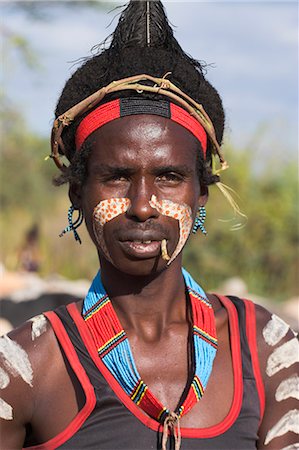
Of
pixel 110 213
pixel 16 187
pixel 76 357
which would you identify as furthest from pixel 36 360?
pixel 16 187

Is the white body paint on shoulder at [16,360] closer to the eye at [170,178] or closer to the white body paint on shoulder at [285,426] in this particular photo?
the eye at [170,178]

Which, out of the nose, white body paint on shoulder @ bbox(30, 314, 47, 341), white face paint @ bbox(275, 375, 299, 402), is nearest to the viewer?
the nose

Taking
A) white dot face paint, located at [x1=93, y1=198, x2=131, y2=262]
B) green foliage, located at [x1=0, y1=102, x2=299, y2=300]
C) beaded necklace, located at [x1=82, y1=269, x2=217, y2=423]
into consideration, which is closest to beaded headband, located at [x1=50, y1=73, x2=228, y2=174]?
white dot face paint, located at [x1=93, y1=198, x2=131, y2=262]

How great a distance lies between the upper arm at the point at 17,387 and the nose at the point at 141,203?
0.51 metres

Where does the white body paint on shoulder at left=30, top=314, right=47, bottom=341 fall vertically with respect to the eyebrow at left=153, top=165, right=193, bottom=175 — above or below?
below

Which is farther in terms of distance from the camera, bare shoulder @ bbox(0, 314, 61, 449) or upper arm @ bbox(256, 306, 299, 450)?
upper arm @ bbox(256, 306, 299, 450)

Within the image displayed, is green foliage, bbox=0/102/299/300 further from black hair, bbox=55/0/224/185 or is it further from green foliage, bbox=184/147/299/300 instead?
black hair, bbox=55/0/224/185

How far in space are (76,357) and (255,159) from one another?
499 inches

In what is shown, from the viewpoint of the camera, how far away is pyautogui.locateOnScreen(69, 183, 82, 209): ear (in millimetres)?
2588

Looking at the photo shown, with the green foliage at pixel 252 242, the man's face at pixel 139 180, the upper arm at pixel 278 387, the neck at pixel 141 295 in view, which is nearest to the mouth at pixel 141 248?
the man's face at pixel 139 180

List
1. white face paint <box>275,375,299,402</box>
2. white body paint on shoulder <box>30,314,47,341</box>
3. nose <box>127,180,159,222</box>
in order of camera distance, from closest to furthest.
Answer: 1. nose <box>127,180,159,222</box>
2. white body paint on shoulder <box>30,314,47,341</box>
3. white face paint <box>275,375,299,402</box>

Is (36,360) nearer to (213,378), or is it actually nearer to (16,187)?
(213,378)

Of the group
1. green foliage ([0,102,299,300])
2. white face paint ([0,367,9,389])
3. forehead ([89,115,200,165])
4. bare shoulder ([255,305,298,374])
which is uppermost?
green foliage ([0,102,299,300])

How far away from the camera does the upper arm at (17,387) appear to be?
2379 mm
